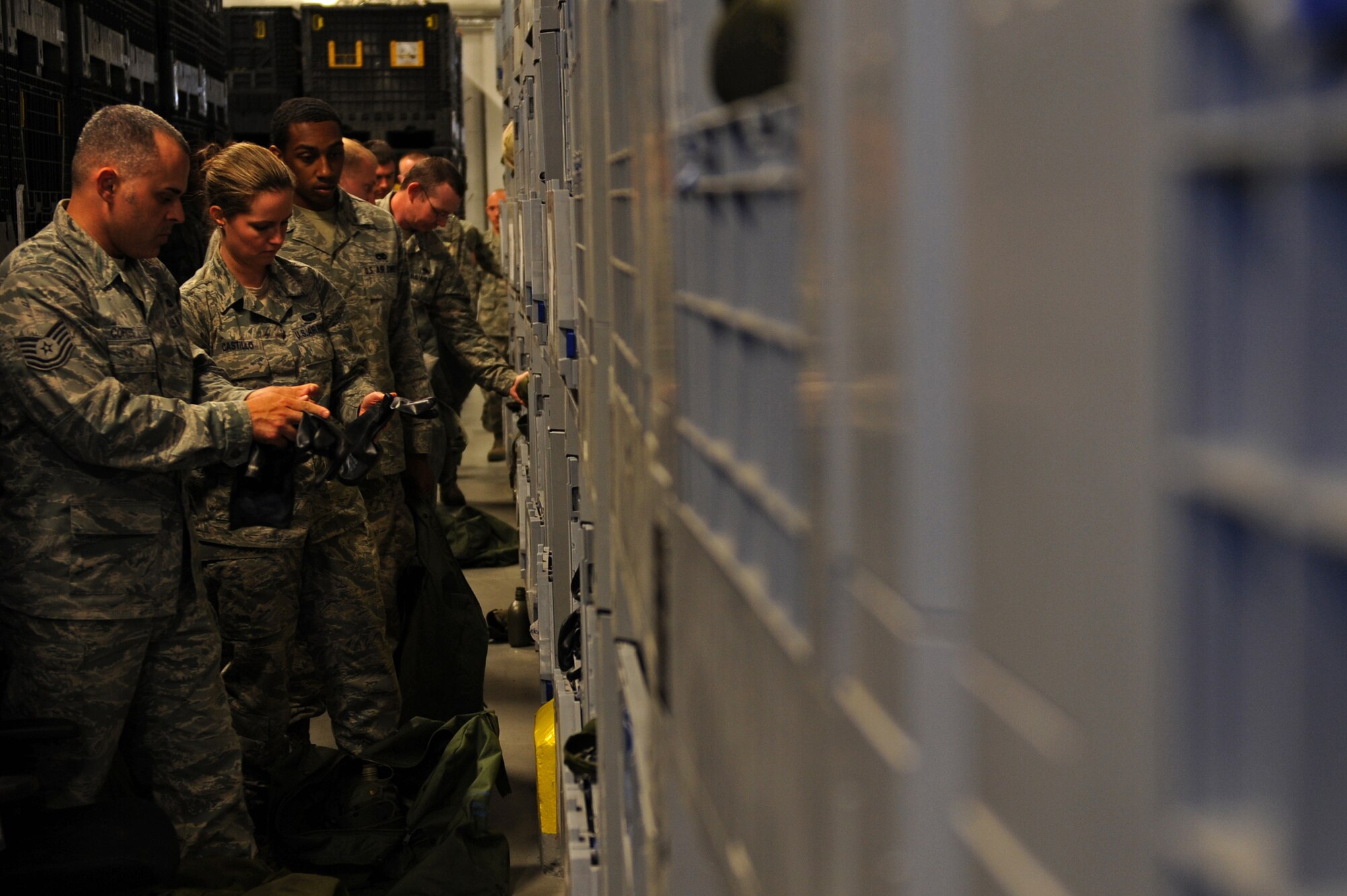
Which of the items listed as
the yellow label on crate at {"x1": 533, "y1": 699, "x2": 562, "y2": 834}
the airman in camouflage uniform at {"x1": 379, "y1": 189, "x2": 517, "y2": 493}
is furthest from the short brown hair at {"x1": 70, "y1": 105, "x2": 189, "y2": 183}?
the airman in camouflage uniform at {"x1": 379, "y1": 189, "x2": 517, "y2": 493}

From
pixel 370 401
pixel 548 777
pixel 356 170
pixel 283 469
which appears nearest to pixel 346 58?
pixel 356 170

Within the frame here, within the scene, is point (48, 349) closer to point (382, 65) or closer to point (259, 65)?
point (382, 65)

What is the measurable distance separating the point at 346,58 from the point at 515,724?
4.25 meters

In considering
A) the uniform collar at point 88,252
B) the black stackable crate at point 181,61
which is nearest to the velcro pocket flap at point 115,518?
the uniform collar at point 88,252

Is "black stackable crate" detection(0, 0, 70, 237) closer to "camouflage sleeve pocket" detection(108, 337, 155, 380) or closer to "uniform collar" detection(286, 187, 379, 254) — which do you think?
"uniform collar" detection(286, 187, 379, 254)

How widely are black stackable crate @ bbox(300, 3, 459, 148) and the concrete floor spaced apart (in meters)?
2.06

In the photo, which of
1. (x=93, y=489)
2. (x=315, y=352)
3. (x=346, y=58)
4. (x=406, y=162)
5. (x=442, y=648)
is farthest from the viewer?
(x=346, y=58)

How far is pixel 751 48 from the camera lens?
70cm

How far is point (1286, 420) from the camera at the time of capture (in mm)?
275

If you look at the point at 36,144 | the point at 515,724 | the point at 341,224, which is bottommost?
the point at 515,724

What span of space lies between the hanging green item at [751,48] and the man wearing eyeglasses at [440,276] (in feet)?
13.1

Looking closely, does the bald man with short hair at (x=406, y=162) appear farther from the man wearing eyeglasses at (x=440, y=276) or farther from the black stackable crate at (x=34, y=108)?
the black stackable crate at (x=34, y=108)

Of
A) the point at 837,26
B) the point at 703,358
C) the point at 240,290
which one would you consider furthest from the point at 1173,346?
the point at 240,290

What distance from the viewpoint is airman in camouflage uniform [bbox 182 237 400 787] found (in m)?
3.24
